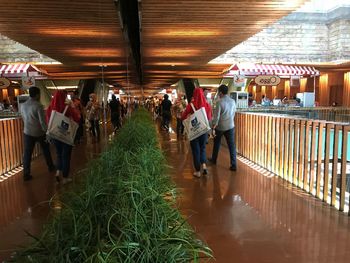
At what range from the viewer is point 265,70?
15.4m

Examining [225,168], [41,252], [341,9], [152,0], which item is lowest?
[225,168]

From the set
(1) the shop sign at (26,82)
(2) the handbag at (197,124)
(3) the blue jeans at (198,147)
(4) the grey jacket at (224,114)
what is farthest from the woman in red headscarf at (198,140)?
(1) the shop sign at (26,82)

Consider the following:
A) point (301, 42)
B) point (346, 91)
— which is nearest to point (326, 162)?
point (301, 42)

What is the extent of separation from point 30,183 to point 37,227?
7.14 feet

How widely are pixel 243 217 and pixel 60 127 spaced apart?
3085 mm

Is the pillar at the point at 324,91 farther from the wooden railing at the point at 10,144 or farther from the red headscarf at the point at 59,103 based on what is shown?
the red headscarf at the point at 59,103

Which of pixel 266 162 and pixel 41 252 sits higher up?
pixel 41 252

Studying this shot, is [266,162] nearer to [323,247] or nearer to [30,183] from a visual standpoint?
[323,247]

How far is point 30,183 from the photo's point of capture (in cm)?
560

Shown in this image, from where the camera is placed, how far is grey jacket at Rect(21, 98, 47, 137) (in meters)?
5.72

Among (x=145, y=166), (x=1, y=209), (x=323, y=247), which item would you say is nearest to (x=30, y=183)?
(x=1, y=209)

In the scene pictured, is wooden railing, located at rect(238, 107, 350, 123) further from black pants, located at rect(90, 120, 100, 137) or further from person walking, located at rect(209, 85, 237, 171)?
black pants, located at rect(90, 120, 100, 137)

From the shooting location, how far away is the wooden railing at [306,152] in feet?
13.7

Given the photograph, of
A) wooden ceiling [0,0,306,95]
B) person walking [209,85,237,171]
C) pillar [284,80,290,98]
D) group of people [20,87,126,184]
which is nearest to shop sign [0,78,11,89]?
wooden ceiling [0,0,306,95]
